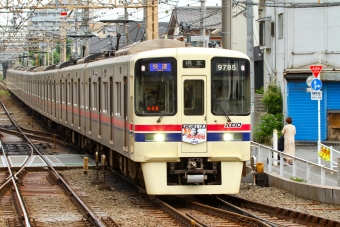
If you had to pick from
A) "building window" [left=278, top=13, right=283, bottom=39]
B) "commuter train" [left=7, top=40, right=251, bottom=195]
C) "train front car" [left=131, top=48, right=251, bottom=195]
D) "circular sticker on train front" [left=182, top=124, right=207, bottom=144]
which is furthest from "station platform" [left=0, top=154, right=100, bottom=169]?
"building window" [left=278, top=13, right=283, bottom=39]

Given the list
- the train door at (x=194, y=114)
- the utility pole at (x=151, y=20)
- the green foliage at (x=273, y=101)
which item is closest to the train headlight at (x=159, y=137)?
the train door at (x=194, y=114)

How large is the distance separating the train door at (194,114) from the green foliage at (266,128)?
473 inches

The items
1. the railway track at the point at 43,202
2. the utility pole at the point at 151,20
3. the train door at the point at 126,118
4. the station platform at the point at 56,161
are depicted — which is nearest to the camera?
the railway track at the point at 43,202

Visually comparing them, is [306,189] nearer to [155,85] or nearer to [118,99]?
[155,85]

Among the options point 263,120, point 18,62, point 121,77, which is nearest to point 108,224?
point 121,77

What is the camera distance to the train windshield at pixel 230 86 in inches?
440

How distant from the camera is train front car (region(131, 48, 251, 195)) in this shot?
433 inches

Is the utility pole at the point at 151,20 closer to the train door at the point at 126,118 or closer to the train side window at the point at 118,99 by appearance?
the train side window at the point at 118,99

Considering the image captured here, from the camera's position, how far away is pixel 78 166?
1708 cm

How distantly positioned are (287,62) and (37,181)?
430 inches

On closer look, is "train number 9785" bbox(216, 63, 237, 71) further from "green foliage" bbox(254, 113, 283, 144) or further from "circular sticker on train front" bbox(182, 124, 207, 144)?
"green foliage" bbox(254, 113, 283, 144)

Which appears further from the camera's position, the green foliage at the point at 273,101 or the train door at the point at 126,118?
the green foliage at the point at 273,101

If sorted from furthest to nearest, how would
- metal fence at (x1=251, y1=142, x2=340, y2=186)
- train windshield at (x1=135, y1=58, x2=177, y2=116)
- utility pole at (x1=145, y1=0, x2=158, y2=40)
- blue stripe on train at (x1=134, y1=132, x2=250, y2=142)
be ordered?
utility pole at (x1=145, y1=0, x2=158, y2=40)
metal fence at (x1=251, y1=142, x2=340, y2=186)
train windshield at (x1=135, y1=58, x2=177, y2=116)
blue stripe on train at (x1=134, y1=132, x2=250, y2=142)

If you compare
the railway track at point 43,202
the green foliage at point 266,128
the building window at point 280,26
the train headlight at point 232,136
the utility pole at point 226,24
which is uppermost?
the building window at point 280,26
